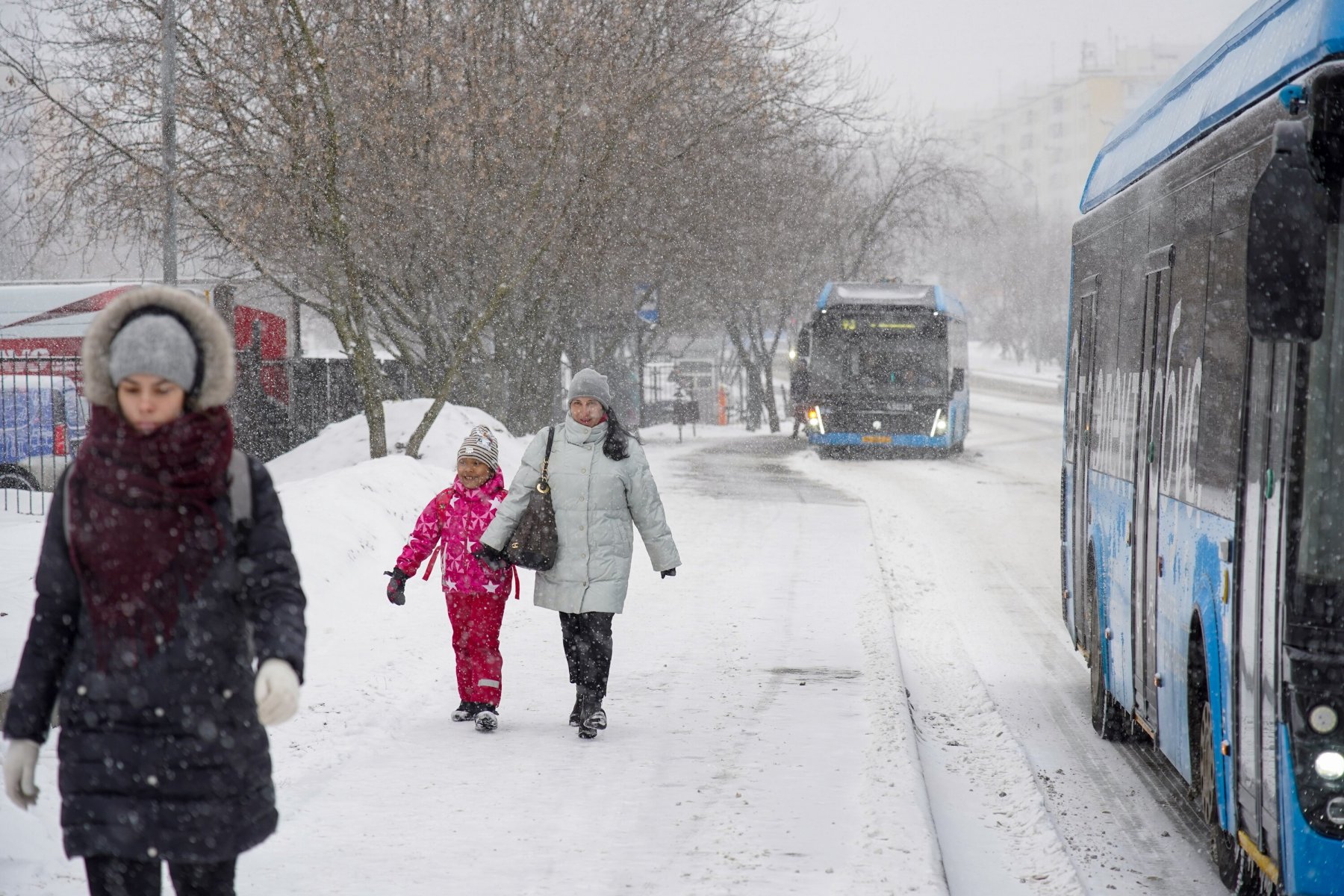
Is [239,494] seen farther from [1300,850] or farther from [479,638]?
[479,638]

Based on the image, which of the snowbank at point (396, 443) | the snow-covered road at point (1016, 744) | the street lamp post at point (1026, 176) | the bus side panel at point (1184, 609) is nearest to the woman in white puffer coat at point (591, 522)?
the snow-covered road at point (1016, 744)

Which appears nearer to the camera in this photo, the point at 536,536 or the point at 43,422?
the point at 536,536

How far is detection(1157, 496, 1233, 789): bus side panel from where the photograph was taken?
15.7 feet

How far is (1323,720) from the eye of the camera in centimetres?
396

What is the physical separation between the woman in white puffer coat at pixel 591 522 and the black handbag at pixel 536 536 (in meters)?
0.04

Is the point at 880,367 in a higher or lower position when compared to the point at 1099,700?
higher

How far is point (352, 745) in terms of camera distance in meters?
6.66

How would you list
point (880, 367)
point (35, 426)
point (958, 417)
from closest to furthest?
point (35, 426), point (880, 367), point (958, 417)

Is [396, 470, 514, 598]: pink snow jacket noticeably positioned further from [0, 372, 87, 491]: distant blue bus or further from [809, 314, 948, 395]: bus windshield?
[809, 314, 948, 395]: bus windshield

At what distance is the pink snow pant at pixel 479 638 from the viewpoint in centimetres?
698

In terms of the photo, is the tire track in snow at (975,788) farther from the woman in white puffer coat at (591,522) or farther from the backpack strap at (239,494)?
the backpack strap at (239,494)

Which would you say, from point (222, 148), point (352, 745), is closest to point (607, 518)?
point (352, 745)

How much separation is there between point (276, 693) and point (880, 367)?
82.3 feet

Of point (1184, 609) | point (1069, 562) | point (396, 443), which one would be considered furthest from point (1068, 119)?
point (1184, 609)
